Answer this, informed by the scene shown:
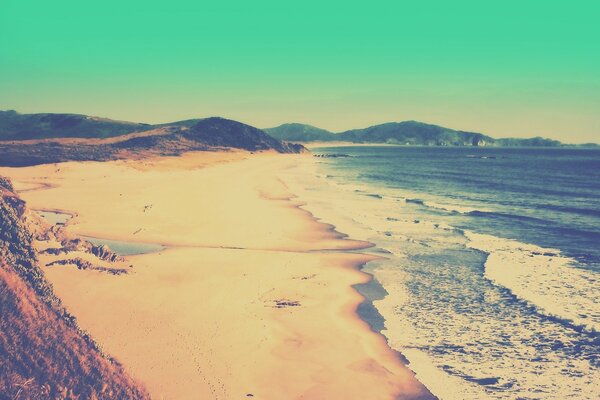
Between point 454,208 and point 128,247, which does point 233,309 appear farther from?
point 454,208

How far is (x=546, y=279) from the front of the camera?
19219 millimetres

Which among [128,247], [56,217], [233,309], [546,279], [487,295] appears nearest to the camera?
[233,309]

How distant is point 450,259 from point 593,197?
119ft

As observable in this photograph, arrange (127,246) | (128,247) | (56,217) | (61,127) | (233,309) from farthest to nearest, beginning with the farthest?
(61,127), (56,217), (127,246), (128,247), (233,309)

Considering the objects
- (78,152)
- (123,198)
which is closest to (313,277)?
(123,198)

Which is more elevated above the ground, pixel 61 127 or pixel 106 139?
pixel 61 127

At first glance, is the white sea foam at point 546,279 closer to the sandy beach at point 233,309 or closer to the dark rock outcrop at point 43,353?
the sandy beach at point 233,309

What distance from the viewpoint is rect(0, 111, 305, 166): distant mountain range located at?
233 feet

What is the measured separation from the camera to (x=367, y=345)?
512 inches

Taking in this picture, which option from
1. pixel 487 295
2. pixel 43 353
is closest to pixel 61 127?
pixel 487 295

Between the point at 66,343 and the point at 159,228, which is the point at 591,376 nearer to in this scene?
the point at 66,343

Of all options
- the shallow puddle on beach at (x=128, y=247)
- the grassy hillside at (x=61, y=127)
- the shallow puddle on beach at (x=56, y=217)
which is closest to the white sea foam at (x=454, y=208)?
the shallow puddle on beach at (x=128, y=247)

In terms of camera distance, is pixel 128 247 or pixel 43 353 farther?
pixel 128 247

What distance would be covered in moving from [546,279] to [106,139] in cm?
10007
